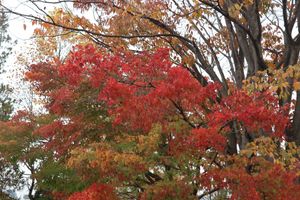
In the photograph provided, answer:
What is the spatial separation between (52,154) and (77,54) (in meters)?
5.80

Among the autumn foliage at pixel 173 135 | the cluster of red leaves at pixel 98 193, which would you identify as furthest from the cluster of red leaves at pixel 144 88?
the cluster of red leaves at pixel 98 193

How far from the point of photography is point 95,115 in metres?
10.1

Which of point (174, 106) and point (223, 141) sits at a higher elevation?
point (174, 106)

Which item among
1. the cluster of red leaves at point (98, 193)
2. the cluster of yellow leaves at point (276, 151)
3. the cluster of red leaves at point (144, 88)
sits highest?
the cluster of red leaves at point (144, 88)

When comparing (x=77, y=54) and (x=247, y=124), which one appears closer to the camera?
(x=247, y=124)

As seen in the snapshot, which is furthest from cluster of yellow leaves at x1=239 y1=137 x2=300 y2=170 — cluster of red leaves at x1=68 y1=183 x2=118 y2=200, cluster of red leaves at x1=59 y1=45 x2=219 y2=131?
cluster of red leaves at x1=68 y1=183 x2=118 y2=200

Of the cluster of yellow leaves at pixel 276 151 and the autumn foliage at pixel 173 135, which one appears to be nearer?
the cluster of yellow leaves at pixel 276 151

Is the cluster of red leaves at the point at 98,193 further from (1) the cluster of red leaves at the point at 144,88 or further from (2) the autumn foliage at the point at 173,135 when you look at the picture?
(1) the cluster of red leaves at the point at 144,88

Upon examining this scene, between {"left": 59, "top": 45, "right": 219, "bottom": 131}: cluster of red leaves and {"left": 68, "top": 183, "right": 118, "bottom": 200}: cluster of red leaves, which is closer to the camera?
{"left": 59, "top": 45, "right": 219, "bottom": 131}: cluster of red leaves

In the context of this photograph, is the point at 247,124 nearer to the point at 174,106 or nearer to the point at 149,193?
the point at 174,106

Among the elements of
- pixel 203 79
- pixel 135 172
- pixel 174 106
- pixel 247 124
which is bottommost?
pixel 135 172

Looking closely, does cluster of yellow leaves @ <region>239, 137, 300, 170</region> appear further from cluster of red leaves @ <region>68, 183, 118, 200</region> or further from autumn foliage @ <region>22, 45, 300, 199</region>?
cluster of red leaves @ <region>68, 183, 118, 200</region>

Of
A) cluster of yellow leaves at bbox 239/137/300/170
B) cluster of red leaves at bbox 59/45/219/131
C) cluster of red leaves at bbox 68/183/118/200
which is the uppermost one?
cluster of red leaves at bbox 59/45/219/131

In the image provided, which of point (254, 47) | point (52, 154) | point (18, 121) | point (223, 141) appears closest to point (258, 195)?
point (223, 141)
